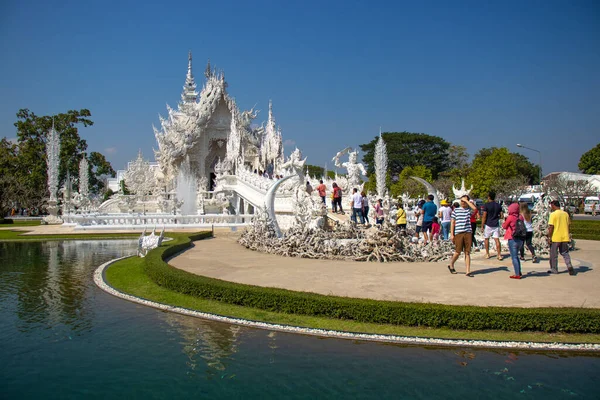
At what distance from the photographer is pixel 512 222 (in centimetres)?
1084

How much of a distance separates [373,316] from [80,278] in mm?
7888

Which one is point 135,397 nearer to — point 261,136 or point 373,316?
point 373,316

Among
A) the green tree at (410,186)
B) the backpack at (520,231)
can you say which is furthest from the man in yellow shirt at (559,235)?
the green tree at (410,186)

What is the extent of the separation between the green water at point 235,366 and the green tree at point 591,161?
225 ft

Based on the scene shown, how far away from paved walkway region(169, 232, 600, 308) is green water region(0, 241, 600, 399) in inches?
81.5

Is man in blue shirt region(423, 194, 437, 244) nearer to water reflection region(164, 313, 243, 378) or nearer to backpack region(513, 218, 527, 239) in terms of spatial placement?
backpack region(513, 218, 527, 239)

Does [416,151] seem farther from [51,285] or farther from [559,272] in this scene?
[51,285]

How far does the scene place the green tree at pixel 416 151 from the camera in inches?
2771

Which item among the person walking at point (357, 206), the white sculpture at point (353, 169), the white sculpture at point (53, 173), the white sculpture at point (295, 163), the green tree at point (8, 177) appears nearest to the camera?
the person walking at point (357, 206)

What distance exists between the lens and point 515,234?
10.5 m

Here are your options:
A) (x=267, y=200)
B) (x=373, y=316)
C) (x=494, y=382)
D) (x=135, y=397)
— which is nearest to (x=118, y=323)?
(x=135, y=397)

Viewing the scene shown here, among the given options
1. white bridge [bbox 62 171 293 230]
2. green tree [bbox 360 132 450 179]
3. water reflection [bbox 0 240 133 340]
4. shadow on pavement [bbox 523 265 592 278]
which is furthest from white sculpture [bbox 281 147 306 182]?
green tree [bbox 360 132 450 179]

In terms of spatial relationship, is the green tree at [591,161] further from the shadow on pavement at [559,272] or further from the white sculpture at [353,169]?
the shadow on pavement at [559,272]

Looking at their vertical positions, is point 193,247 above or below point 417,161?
below
